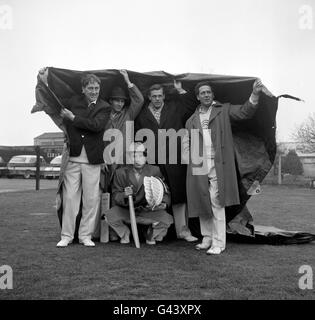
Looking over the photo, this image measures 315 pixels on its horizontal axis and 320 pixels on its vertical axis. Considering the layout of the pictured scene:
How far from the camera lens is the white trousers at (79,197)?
5.97 meters

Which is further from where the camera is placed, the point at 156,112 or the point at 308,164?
the point at 308,164

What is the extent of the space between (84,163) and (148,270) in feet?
6.29

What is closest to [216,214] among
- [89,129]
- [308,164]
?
[89,129]

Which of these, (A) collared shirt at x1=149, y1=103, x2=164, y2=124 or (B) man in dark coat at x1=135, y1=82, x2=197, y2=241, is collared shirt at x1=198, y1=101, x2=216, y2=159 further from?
(A) collared shirt at x1=149, y1=103, x2=164, y2=124

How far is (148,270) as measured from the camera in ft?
15.0

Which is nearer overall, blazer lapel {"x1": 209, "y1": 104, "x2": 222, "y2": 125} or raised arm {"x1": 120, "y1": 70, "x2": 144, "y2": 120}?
blazer lapel {"x1": 209, "y1": 104, "x2": 222, "y2": 125}

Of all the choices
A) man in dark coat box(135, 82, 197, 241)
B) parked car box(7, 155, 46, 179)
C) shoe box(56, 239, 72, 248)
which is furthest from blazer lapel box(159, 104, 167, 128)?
parked car box(7, 155, 46, 179)

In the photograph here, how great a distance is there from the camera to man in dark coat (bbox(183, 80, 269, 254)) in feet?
18.6

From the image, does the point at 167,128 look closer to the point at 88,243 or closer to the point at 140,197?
the point at 140,197

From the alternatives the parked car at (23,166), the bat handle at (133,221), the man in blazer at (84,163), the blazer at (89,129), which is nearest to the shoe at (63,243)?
the man in blazer at (84,163)

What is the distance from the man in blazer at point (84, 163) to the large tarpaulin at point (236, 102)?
1.32ft

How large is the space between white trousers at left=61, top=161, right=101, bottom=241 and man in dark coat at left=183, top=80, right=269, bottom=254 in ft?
3.98
